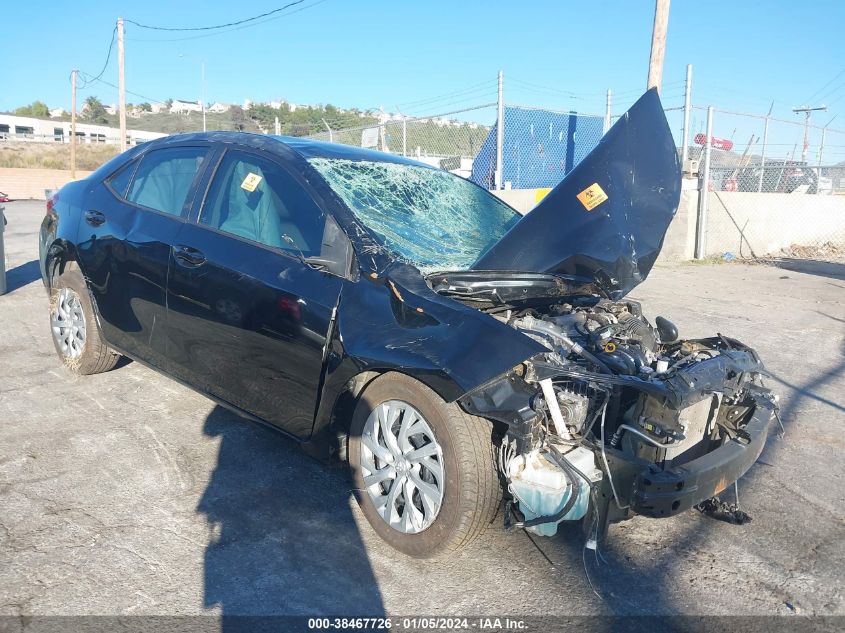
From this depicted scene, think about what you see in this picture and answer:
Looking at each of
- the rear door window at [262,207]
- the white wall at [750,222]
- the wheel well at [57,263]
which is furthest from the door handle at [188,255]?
the white wall at [750,222]

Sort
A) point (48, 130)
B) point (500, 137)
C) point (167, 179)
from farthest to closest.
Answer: point (48, 130), point (500, 137), point (167, 179)

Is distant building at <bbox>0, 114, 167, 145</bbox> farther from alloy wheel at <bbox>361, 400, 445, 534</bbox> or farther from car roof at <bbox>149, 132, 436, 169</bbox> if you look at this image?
alloy wheel at <bbox>361, 400, 445, 534</bbox>

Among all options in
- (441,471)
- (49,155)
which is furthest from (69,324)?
(49,155)

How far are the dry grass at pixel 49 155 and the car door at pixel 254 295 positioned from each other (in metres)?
47.6

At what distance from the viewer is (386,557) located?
9.93 ft

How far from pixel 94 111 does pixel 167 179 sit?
85752 mm

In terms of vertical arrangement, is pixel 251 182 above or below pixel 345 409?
above

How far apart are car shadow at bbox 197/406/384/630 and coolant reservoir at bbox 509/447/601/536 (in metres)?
0.69

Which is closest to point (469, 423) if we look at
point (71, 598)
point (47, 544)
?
point (71, 598)

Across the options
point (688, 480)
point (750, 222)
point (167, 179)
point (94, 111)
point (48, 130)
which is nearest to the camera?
point (688, 480)

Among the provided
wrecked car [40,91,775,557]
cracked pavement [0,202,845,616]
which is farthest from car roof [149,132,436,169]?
cracked pavement [0,202,845,616]

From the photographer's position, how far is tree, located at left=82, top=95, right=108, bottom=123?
248 ft

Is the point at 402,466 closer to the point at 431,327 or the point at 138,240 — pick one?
the point at 431,327

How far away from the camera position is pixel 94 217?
4.68 m
